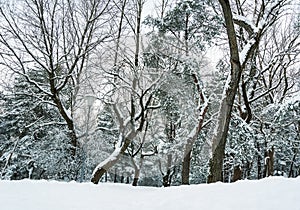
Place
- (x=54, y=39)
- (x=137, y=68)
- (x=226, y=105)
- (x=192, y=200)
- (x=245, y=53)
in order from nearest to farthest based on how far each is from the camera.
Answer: (x=192, y=200)
(x=226, y=105)
(x=245, y=53)
(x=137, y=68)
(x=54, y=39)

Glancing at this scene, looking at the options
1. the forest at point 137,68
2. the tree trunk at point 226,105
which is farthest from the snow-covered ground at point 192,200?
the forest at point 137,68

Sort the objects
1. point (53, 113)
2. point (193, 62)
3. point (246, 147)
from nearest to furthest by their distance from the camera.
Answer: point (246, 147) < point (193, 62) < point (53, 113)

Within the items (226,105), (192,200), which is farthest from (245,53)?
(192,200)

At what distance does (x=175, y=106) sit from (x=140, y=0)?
13.7 feet

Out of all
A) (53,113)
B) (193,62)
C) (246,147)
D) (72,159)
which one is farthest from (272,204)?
(53,113)

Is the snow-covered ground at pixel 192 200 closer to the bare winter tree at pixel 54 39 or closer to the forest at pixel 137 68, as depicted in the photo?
the forest at pixel 137 68

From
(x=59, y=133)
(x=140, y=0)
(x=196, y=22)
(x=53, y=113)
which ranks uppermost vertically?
(x=140, y=0)

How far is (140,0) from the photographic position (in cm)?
1088

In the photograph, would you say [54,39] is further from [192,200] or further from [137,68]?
[192,200]

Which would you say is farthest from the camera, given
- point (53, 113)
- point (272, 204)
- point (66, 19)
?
point (53, 113)

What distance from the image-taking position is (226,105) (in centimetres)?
641

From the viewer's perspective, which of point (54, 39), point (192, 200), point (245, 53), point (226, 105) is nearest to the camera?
point (192, 200)

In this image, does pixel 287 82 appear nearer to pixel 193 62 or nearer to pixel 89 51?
pixel 193 62

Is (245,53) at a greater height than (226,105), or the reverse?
(245,53)
